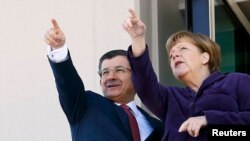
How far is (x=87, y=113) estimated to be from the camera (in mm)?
2889

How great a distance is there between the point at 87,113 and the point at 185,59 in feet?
1.67

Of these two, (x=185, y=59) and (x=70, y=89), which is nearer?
(x=185, y=59)

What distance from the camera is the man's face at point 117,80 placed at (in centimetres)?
308

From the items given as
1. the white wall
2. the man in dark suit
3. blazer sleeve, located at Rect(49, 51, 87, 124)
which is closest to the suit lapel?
the man in dark suit

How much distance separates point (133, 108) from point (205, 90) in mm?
636

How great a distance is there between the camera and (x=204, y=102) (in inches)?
96.3

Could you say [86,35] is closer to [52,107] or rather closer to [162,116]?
[52,107]

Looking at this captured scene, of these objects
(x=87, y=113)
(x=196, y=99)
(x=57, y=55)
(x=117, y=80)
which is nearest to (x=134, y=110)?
(x=117, y=80)

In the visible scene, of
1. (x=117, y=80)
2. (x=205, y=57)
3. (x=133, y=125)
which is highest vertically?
(x=205, y=57)

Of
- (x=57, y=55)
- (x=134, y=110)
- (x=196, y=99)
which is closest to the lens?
(x=196, y=99)

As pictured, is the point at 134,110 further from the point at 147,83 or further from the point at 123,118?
the point at 147,83

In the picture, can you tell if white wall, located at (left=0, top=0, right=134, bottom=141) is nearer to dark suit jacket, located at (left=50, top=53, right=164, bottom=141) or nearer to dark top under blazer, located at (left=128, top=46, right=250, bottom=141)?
dark suit jacket, located at (left=50, top=53, right=164, bottom=141)

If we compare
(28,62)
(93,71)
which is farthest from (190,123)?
(28,62)

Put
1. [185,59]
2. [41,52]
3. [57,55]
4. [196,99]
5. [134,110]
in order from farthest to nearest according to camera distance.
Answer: [41,52], [134,110], [57,55], [185,59], [196,99]
